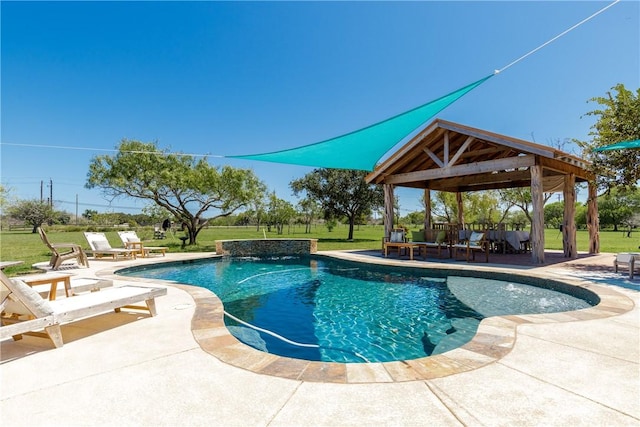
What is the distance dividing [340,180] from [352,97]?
24.4 feet

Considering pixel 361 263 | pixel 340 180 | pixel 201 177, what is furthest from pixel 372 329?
pixel 340 180

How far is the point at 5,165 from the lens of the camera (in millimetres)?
13398

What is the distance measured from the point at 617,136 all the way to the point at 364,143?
20.6ft

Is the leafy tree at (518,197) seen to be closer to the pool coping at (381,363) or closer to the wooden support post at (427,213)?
the wooden support post at (427,213)

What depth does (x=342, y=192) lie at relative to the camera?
1959 centimetres

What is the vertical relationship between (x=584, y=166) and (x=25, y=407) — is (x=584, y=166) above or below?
above

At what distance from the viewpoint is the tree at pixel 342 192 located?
19.5 m

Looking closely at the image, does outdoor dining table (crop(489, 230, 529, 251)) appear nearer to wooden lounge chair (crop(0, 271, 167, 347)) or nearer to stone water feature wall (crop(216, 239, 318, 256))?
stone water feature wall (crop(216, 239, 318, 256))

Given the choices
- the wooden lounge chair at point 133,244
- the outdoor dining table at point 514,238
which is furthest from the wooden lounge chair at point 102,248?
the outdoor dining table at point 514,238

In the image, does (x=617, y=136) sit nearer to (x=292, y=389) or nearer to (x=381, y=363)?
(x=381, y=363)

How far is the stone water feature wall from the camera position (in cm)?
1167

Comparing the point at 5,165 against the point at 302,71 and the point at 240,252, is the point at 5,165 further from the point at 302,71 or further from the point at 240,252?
the point at 302,71

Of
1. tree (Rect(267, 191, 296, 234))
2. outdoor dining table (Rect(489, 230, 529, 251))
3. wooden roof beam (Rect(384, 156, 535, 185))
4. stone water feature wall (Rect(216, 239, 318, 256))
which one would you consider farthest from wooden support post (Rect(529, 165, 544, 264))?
tree (Rect(267, 191, 296, 234))

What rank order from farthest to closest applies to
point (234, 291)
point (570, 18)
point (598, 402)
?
point (234, 291)
point (570, 18)
point (598, 402)
